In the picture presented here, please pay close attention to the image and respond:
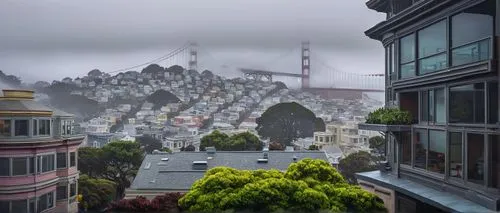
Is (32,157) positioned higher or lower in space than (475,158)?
lower

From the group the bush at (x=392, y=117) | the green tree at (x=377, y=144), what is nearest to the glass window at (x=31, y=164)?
the bush at (x=392, y=117)

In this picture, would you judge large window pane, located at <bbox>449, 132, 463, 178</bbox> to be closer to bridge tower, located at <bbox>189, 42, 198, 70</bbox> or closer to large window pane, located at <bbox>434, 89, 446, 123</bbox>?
large window pane, located at <bbox>434, 89, 446, 123</bbox>

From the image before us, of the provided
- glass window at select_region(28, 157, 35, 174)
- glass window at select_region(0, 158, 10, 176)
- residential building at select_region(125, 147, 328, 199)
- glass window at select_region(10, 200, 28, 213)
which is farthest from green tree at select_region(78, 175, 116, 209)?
glass window at select_region(0, 158, 10, 176)

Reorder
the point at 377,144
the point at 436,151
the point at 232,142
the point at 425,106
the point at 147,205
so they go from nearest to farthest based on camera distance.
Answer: the point at 147,205
the point at 436,151
the point at 425,106
the point at 232,142
the point at 377,144

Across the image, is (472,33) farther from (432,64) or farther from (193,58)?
(193,58)

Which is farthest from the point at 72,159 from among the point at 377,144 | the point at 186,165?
the point at 377,144
